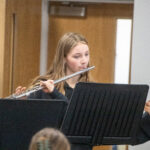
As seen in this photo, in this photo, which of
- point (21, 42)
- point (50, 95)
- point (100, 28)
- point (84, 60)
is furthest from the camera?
point (100, 28)

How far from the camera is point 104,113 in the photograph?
79.4 inches

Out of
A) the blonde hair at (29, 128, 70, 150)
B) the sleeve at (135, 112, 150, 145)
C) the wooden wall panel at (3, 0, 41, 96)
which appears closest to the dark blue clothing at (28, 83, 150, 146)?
the sleeve at (135, 112, 150, 145)

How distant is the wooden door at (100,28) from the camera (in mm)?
4176

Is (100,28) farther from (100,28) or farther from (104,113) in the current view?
(104,113)

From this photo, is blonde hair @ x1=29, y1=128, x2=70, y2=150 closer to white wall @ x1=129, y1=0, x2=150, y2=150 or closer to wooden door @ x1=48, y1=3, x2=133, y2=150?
white wall @ x1=129, y1=0, x2=150, y2=150

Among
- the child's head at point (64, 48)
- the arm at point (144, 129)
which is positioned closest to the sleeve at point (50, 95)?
the child's head at point (64, 48)

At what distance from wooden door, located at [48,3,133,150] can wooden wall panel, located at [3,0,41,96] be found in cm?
28

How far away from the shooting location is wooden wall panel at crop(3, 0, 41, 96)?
344 centimetres

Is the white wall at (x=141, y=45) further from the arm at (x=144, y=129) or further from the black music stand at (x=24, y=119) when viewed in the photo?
the black music stand at (x=24, y=119)

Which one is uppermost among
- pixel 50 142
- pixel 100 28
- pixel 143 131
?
pixel 100 28

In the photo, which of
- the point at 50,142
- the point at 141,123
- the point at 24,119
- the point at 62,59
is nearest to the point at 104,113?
the point at 141,123

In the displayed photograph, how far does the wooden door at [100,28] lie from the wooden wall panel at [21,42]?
0.91ft

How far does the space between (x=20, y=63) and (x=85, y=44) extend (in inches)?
59.1

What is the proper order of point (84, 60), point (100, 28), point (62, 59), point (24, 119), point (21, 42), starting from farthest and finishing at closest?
point (100, 28) < point (21, 42) < point (62, 59) < point (84, 60) < point (24, 119)
